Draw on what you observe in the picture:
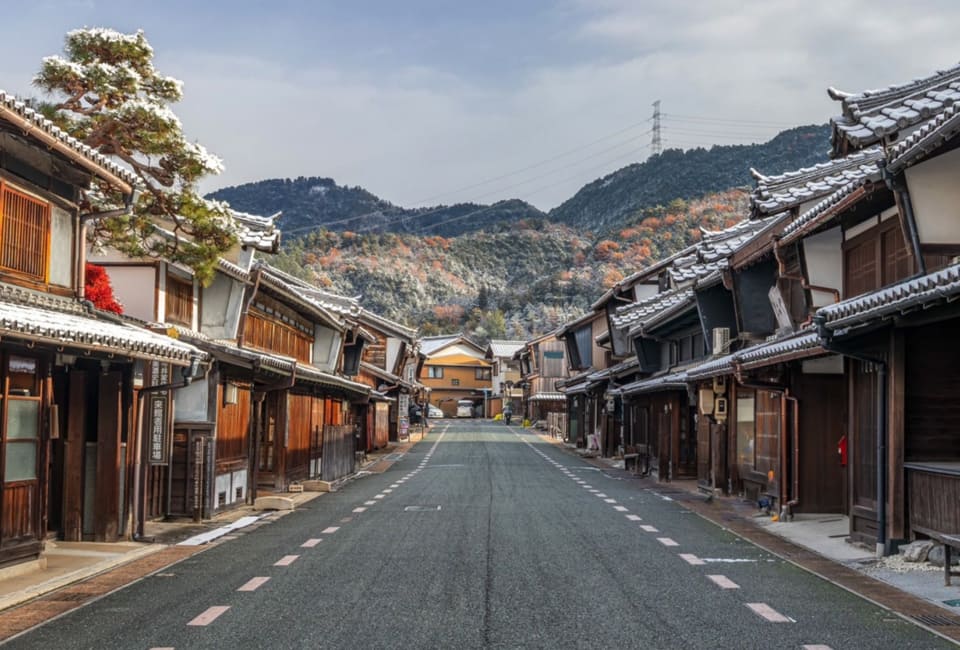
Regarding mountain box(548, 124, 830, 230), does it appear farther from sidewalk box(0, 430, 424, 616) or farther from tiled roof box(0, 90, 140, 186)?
tiled roof box(0, 90, 140, 186)

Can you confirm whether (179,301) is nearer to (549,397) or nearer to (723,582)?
(723,582)

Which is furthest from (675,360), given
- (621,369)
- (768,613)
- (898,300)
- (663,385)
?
(768,613)

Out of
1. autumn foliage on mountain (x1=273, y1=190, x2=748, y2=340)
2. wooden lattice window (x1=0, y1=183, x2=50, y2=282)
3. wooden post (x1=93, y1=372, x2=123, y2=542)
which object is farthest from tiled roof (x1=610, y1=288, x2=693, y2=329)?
autumn foliage on mountain (x1=273, y1=190, x2=748, y2=340)

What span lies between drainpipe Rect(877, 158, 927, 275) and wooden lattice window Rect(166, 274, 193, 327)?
43.9 feet

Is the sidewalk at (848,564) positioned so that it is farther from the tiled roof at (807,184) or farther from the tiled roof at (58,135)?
the tiled roof at (58,135)

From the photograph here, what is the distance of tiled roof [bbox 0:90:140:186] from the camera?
10.3 m

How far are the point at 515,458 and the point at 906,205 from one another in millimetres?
28690

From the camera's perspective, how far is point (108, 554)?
13.3 m

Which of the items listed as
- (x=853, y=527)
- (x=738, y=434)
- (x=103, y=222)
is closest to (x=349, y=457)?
(x=738, y=434)

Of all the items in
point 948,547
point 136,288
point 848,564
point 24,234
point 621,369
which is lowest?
point 848,564

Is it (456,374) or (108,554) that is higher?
(456,374)

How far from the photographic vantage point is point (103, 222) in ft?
57.3

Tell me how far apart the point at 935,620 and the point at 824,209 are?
804 centimetres

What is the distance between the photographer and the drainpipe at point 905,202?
12328 mm
